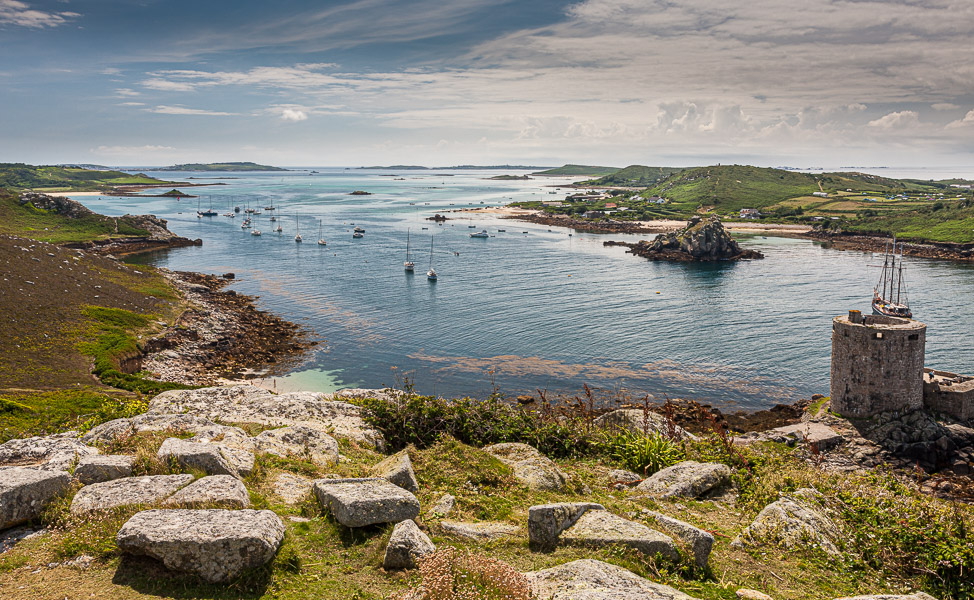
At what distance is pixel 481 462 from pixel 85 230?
381 ft

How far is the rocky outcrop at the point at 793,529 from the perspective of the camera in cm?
1081

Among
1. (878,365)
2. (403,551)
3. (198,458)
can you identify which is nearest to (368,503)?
(403,551)

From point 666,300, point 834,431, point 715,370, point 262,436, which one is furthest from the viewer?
point 666,300

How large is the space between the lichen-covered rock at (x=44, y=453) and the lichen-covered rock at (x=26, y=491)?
135cm

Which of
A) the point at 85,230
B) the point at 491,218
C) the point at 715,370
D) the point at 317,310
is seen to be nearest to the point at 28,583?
the point at 715,370

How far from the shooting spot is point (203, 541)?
793cm

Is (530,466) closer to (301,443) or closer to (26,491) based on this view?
(301,443)

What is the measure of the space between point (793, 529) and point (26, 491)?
45.0ft

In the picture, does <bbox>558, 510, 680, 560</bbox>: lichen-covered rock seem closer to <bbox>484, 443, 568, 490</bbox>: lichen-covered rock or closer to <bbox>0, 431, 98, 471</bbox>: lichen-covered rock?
<bbox>484, 443, 568, 490</bbox>: lichen-covered rock

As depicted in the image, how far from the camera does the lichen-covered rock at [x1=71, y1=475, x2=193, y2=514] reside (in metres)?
9.64

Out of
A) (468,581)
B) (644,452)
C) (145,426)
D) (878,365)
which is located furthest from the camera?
(878,365)

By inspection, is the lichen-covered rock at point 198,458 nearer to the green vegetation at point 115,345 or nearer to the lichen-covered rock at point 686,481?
the lichen-covered rock at point 686,481

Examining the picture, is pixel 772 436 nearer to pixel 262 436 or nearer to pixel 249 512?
pixel 262 436

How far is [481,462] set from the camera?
45.6 feet
